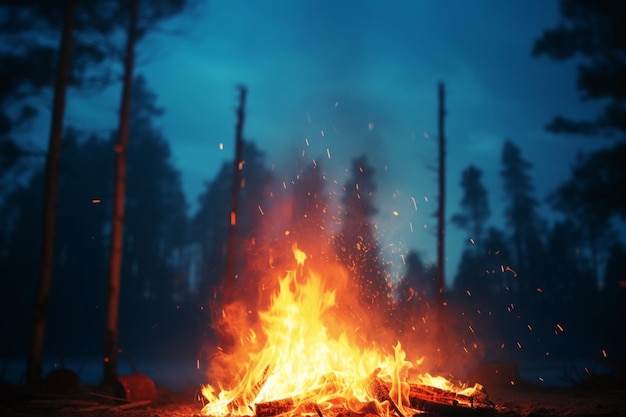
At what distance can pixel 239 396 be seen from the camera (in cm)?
880

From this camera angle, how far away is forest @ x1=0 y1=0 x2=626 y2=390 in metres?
19.5

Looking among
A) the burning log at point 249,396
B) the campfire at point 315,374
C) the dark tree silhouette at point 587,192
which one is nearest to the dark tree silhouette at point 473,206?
the dark tree silhouette at point 587,192

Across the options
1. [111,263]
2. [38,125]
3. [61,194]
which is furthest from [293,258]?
[61,194]

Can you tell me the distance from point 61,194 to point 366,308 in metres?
35.6

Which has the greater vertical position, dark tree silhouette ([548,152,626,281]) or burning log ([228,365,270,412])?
dark tree silhouette ([548,152,626,281])

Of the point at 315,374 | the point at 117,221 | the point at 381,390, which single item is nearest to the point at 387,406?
the point at 381,390

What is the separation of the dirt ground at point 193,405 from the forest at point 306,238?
20.3 ft

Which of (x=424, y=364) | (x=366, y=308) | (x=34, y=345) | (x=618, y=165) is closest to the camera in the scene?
(x=34, y=345)

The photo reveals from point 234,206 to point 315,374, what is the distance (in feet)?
30.3

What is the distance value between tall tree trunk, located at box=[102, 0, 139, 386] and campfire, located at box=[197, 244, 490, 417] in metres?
3.21

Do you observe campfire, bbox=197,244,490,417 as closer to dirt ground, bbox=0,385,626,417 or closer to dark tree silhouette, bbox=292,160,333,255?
dirt ground, bbox=0,385,626,417

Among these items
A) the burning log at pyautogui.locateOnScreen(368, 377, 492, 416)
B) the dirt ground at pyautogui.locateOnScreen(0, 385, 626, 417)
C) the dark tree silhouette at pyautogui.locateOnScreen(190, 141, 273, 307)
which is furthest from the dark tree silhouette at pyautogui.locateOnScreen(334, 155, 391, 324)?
the dark tree silhouette at pyautogui.locateOnScreen(190, 141, 273, 307)

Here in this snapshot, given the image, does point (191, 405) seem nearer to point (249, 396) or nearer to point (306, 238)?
point (249, 396)

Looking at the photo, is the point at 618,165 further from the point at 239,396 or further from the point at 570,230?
the point at 570,230
